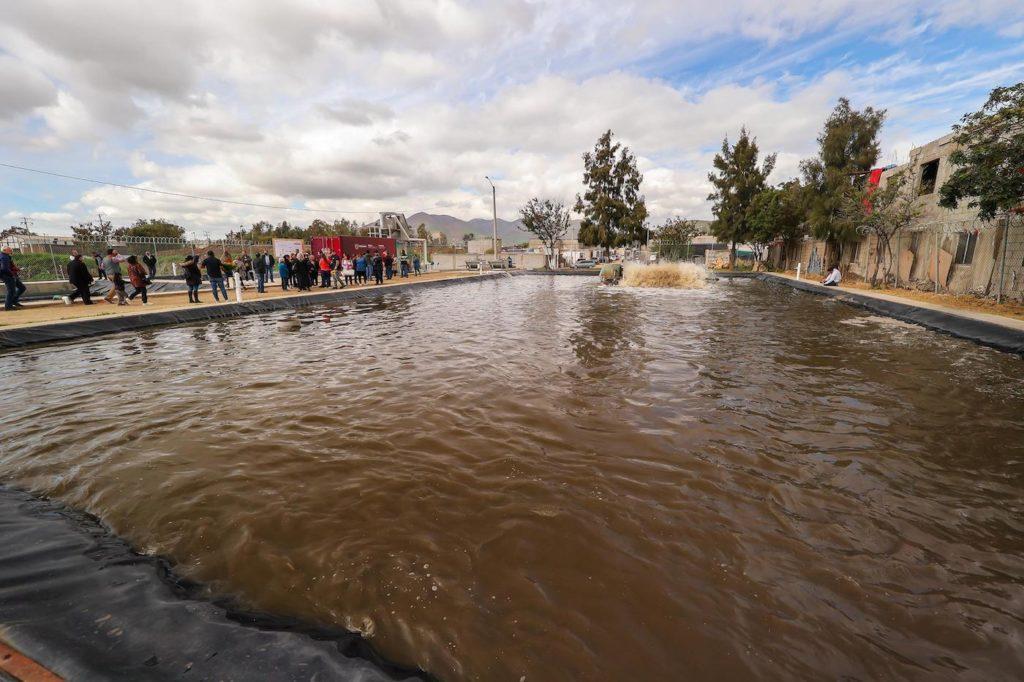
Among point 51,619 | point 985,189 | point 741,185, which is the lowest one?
point 51,619

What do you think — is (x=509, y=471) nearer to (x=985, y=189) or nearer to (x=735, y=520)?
(x=735, y=520)

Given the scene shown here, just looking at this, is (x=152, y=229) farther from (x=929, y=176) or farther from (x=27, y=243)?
(x=929, y=176)

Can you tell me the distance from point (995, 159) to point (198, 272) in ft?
77.7

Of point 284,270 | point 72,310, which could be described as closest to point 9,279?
point 72,310

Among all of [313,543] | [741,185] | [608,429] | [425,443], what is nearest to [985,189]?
[608,429]

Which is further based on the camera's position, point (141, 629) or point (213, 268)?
→ point (213, 268)

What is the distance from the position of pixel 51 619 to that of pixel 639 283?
24911mm

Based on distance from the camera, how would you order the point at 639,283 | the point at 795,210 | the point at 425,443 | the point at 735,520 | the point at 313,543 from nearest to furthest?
1. the point at 313,543
2. the point at 735,520
3. the point at 425,443
4. the point at 639,283
5. the point at 795,210

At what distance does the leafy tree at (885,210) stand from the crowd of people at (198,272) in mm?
24099

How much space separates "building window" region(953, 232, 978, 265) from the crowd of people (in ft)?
82.9

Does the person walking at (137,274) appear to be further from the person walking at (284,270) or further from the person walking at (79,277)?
the person walking at (284,270)

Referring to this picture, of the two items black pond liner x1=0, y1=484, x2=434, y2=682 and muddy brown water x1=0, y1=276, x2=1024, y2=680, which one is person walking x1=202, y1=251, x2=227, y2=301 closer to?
muddy brown water x1=0, y1=276, x2=1024, y2=680

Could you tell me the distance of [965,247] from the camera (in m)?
14.6

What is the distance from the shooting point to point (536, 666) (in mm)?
1904
